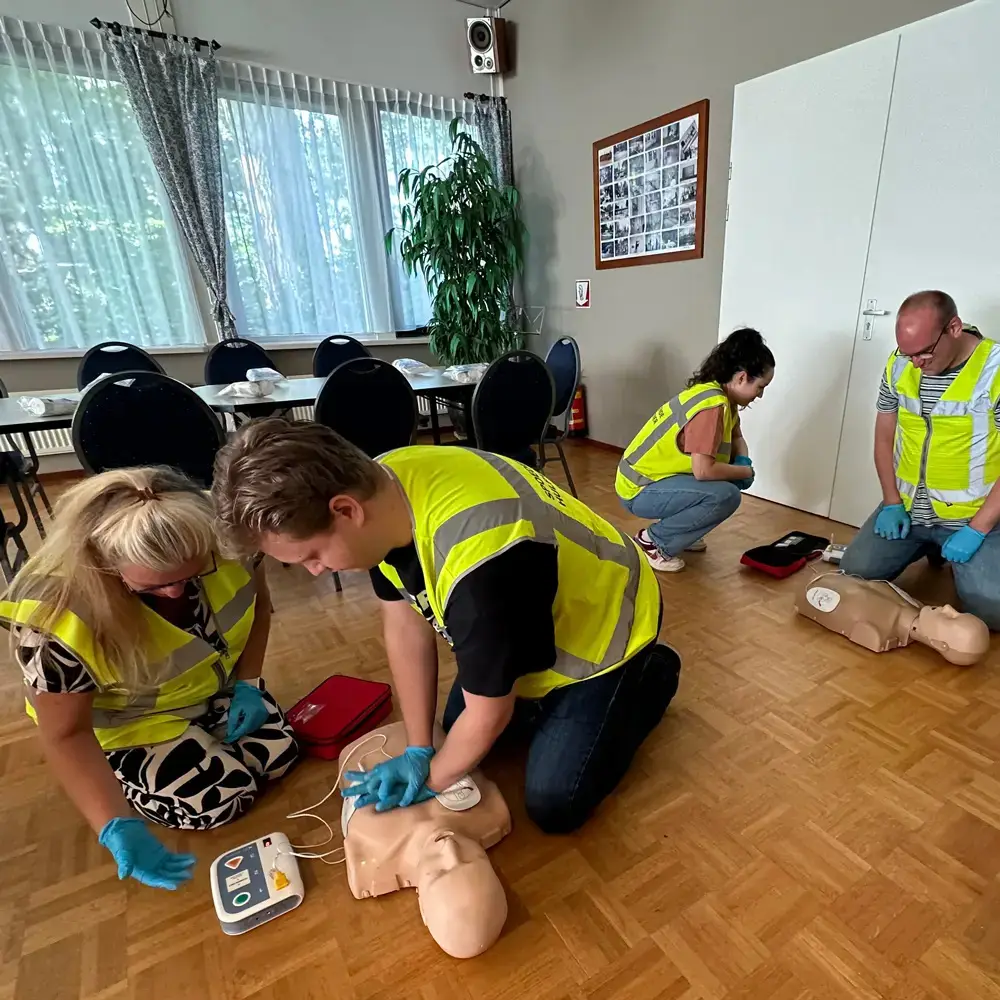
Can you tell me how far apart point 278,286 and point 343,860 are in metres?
4.01

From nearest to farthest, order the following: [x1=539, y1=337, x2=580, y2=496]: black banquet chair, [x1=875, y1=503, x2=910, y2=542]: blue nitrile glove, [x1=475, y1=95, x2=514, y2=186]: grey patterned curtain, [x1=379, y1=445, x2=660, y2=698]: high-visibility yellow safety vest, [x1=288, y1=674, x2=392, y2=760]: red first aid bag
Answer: [x1=379, y1=445, x2=660, y2=698]: high-visibility yellow safety vest, [x1=288, y1=674, x2=392, y2=760]: red first aid bag, [x1=875, y1=503, x2=910, y2=542]: blue nitrile glove, [x1=539, y1=337, x2=580, y2=496]: black banquet chair, [x1=475, y1=95, x2=514, y2=186]: grey patterned curtain

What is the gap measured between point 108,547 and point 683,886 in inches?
46.8

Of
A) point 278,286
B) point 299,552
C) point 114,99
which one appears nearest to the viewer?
point 299,552

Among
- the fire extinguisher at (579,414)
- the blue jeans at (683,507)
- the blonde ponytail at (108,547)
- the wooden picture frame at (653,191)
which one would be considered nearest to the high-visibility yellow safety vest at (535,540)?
the blonde ponytail at (108,547)

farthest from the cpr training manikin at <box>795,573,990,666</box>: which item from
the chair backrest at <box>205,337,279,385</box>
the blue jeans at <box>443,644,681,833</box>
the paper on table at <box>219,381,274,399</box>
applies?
the chair backrest at <box>205,337,279,385</box>

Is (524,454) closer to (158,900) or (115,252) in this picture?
(158,900)

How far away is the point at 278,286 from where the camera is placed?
4.22 metres

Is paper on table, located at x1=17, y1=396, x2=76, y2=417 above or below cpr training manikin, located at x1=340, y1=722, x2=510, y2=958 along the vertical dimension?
above

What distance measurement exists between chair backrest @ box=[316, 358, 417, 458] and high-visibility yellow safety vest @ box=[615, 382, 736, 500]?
932mm

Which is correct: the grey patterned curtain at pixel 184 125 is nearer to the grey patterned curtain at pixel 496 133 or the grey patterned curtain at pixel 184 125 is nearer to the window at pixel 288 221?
the window at pixel 288 221

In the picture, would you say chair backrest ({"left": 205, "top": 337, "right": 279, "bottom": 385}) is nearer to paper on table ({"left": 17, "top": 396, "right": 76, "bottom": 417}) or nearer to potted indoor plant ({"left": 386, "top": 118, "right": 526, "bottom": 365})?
paper on table ({"left": 17, "top": 396, "right": 76, "bottom": 417})

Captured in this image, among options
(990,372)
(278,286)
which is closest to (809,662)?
(990,372)

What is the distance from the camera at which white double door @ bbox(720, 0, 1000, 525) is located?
6.79 feet

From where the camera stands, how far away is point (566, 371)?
317 cm
